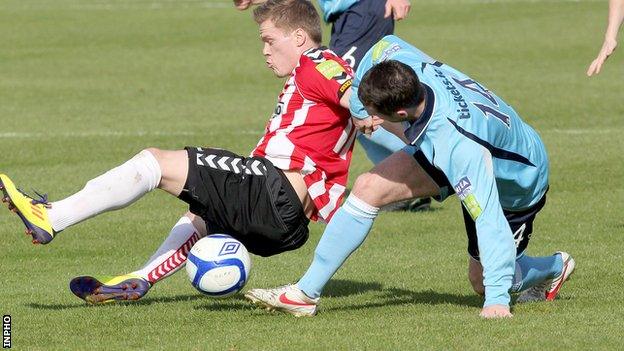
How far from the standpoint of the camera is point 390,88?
654 cm

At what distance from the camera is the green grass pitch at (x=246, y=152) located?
668 cm

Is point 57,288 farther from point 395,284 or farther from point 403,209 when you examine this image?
point 403,209

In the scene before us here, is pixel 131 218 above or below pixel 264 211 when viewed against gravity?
below

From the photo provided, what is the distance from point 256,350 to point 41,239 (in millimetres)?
1397

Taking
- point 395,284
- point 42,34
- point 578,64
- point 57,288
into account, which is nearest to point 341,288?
point 395,284

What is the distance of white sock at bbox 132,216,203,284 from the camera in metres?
7.67

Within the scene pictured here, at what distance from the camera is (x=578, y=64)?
72.0 ft

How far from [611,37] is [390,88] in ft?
8.47

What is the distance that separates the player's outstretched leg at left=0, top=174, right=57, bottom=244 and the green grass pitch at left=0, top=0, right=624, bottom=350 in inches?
18.9

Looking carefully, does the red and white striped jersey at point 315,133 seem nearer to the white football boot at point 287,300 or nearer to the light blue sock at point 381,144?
the white football boot at point 287,300

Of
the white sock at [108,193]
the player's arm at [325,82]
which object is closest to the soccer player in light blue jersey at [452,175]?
the player's arm at [325,82]

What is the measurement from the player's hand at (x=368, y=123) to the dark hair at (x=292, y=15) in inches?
33.7

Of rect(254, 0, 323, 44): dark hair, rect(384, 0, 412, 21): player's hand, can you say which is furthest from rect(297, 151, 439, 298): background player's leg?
rect(384, 0, 412, 21): player's hand

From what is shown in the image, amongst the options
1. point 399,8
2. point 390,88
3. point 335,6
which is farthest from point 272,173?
point 335,6
